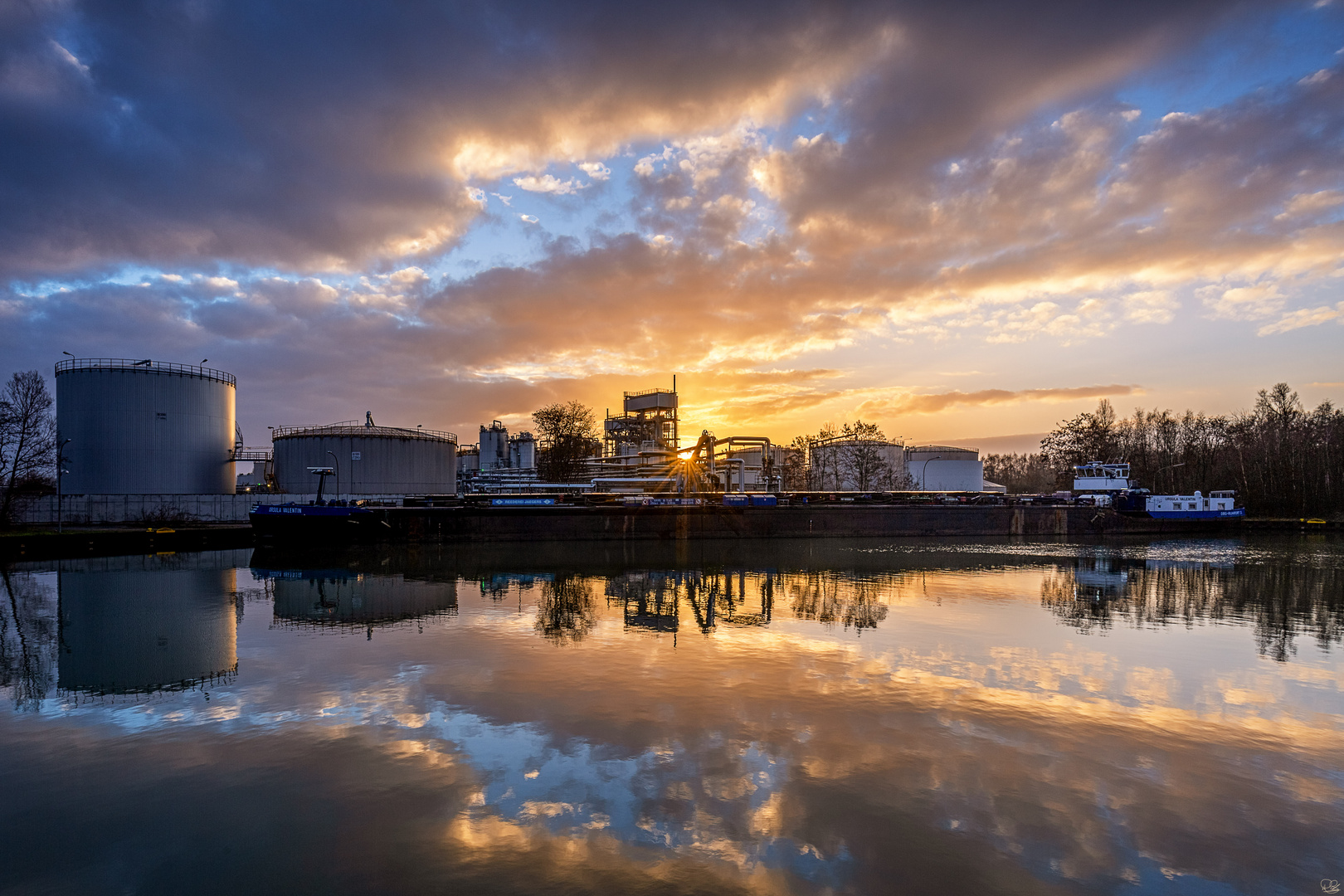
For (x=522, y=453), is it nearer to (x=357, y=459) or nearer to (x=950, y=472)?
(x=357, y=459)

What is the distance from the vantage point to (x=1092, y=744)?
12.6m

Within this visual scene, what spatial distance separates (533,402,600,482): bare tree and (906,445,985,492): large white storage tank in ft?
214

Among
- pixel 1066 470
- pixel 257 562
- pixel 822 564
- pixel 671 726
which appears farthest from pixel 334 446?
pixel 1066 470

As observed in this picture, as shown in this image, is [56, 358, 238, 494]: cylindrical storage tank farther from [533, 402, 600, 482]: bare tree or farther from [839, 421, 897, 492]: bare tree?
[839, 421, 897, 492]: bare tree

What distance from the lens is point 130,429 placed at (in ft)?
211

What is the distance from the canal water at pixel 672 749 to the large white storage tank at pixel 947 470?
348ft

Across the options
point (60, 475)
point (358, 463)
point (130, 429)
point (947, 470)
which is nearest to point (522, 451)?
point (358, 463)

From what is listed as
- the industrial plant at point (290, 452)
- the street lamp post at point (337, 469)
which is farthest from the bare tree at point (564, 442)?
the street lamp post at point (337, 469)

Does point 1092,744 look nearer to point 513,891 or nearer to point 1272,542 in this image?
point 513,891

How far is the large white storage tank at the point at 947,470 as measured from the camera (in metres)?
130

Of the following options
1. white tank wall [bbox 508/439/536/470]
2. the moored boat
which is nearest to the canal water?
the moored boat

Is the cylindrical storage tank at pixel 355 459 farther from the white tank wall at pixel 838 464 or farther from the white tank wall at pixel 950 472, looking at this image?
the white tank wall at pixel 950 472


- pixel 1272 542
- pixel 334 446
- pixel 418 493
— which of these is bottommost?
pixel 1272 542

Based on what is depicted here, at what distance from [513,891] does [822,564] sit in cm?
3655
